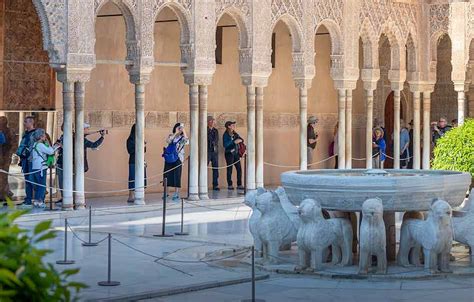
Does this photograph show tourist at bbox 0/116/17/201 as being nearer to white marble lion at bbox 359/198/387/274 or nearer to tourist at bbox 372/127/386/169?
white marble lion at bbox 359/198/387/274

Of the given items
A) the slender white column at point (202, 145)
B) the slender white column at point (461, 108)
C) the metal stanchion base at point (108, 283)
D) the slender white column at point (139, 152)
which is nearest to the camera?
the metal stanchion base at point (108, 283)

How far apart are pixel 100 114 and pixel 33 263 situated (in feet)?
49.9

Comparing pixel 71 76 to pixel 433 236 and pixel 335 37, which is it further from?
pixel 433 236

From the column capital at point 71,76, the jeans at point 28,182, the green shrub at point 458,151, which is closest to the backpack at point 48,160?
the jeans at point 28,182

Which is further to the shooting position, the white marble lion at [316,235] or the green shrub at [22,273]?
the white marble lion at [316,235]

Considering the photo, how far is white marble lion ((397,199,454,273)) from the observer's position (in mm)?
9538

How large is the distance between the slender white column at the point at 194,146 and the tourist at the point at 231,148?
2.27 m

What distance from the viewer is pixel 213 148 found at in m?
19.8

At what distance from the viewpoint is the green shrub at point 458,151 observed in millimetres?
15867

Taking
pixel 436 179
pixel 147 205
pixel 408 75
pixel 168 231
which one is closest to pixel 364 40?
pixel 408 75

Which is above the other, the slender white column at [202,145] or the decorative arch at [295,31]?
the decorative arch at [295,31]

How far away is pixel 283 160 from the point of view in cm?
2295

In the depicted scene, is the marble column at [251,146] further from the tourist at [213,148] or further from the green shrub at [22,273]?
the green shrub at [22,273]

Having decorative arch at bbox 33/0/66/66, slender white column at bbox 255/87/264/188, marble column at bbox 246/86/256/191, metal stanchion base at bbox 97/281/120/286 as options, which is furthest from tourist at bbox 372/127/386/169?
metal stanchion base at bbox 97/281/120/286
